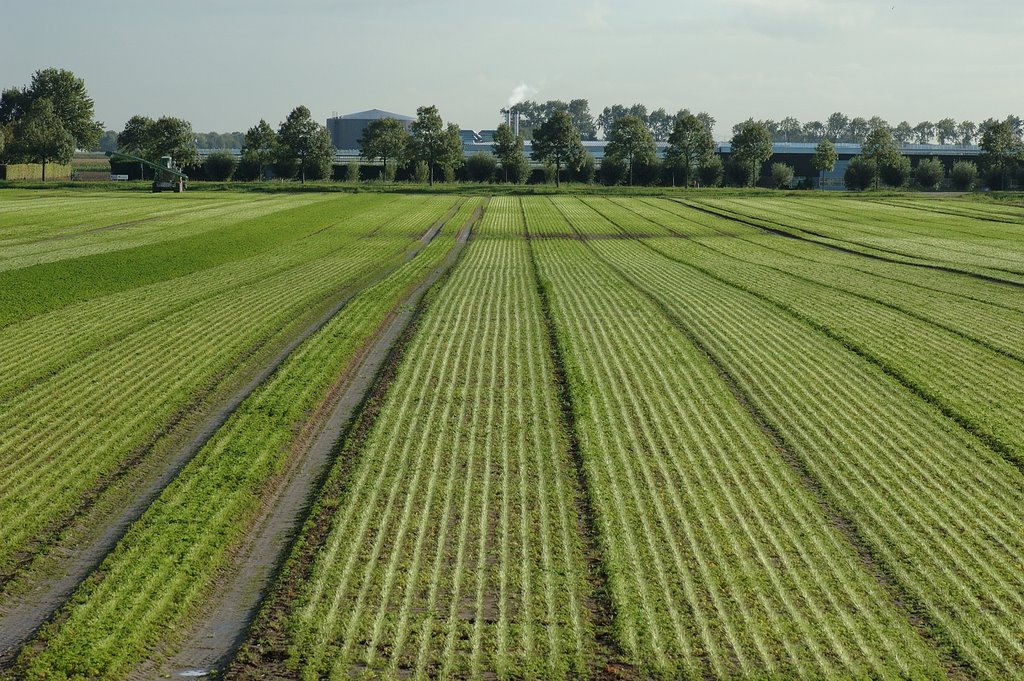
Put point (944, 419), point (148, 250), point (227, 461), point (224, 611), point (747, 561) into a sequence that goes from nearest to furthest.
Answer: point (224, 611) < point (747, 561) < point (227, 461) < point (944, 419) < point (148, 250)

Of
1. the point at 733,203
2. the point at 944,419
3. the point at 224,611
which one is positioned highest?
the point at 733,203

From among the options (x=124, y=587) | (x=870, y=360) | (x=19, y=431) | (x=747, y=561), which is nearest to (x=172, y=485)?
(x=124, y=587)

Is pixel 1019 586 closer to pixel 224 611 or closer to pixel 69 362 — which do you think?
pixel 224 611

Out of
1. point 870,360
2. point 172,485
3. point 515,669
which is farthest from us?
point 870,360

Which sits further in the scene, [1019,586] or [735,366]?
[735,366]

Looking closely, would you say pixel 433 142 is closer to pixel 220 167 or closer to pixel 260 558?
pixel 220 167

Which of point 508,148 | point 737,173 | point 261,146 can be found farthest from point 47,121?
point 737,173

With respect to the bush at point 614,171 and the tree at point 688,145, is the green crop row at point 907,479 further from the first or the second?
the bush at point 614,171
